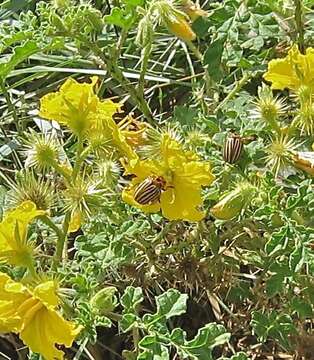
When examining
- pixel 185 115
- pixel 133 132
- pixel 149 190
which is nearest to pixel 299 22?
pixel 185 115

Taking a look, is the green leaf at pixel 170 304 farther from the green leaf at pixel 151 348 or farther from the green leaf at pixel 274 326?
the green leaf at pixel 274 326

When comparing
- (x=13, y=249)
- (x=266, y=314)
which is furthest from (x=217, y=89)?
(x=13, y=249)

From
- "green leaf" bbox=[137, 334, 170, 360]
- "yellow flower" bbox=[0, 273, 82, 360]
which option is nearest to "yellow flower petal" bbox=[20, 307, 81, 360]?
"yellow flower" bbox=[0, 273, 82, 360]

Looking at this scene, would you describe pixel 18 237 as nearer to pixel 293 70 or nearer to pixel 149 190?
pixel 149 190

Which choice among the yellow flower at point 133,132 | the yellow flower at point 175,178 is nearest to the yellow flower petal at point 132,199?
the yellow flower at point 175,178

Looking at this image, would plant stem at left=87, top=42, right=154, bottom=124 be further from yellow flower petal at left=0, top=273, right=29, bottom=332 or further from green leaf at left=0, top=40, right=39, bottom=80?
yellow flower petal at left=0, top=273, right=29, bottom=332
